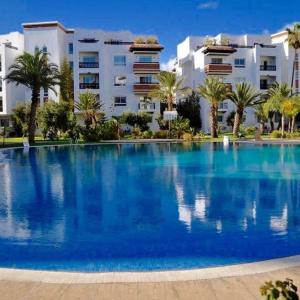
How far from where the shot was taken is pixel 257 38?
2594 inches

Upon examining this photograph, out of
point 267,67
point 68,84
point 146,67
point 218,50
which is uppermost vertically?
point 218,50

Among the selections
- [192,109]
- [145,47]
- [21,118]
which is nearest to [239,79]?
[192,109]

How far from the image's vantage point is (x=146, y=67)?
56156 millimetres

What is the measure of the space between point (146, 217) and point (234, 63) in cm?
5175

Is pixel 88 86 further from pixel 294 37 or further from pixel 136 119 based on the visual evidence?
pixel 294 37

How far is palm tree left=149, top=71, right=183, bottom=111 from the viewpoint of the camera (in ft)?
170

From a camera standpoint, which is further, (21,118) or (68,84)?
(68,84)

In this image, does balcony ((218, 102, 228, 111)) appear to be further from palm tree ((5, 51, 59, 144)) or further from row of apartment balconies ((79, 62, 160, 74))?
palm tree ((5, 51, 59, 144))

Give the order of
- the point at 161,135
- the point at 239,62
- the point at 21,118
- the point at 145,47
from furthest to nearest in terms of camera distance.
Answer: the point at 239,62 < the point at 145,47 < the point at 21,118 < the point at 161,135

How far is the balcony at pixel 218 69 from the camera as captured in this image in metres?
57.1

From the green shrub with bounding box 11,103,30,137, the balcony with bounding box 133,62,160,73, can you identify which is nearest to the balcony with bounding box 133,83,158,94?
the balcony with bounding box 133,62,160,73

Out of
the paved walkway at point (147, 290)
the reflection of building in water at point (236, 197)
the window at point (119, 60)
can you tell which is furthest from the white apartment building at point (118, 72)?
the paved walkway at point (147, 290)

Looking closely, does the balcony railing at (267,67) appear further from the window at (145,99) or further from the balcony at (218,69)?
the window at (145,99)

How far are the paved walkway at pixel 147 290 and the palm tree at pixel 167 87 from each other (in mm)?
46974
